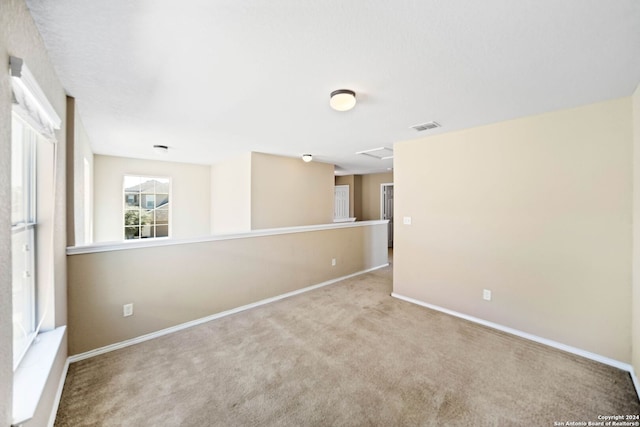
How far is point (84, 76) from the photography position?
74.4 inches

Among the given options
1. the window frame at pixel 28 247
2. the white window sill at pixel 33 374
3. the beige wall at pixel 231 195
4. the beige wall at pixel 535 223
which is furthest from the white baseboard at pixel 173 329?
the beige wall at pixel 535 223

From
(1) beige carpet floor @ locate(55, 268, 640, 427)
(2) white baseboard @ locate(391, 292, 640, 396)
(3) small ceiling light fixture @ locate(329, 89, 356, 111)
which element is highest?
(3) small ceiling light fixture @ locate(329, 89, 356, 111)

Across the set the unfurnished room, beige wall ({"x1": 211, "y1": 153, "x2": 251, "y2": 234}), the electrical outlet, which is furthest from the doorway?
the electrical outlet

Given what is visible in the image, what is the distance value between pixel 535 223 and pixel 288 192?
377 cm

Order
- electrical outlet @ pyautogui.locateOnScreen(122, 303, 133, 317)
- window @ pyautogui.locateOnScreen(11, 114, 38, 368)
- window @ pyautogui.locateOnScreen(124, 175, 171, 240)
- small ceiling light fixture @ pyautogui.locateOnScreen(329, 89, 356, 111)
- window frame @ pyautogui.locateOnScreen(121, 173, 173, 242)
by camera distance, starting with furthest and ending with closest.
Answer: window @ pyautogui.locateOnScreen(124, 175, 171, 240)
window frame @ pyautogui.locateOnScreen(121, 173, 173, 242)
electrical outlet @ pyautogui.locateOnScreen(122, 303, 133, 317)
small ceiling light fixture @ pyautogui.locateOnScreen(329, 89, 356, 111)
window @ pyautogui.locateOnScreen(11, 114, 38, 368)

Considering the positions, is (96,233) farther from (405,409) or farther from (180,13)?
(405,409)

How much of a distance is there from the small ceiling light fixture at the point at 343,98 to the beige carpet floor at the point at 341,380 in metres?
2.23

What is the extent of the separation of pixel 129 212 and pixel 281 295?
12.8ft

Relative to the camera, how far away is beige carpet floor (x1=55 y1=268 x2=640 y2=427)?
1653mm

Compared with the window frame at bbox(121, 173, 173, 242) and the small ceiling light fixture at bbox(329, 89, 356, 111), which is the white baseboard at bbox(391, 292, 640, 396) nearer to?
the small ceiling light fixture at bbox(329, 89, 356, 111)

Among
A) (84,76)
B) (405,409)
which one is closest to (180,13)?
(84,76)

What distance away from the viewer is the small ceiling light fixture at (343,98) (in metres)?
2.05

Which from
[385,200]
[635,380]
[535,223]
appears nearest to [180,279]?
[535,223]

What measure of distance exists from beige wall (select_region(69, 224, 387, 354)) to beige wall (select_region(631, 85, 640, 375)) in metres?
3.41
